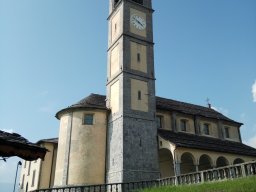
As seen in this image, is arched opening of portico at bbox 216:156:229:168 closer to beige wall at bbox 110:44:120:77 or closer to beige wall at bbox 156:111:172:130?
beige wall at bbox 156:111:172:130

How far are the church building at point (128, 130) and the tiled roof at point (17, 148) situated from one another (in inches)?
583

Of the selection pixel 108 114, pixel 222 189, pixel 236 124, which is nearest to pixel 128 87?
pixel 108 114

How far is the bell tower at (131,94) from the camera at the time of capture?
966 inches

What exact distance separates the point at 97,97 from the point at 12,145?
2141 cm

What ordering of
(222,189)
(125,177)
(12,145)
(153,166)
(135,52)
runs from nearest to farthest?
1. (12,145)
2. (222,189)
3. (125,177)
4. (153,166)
5. (135,52)

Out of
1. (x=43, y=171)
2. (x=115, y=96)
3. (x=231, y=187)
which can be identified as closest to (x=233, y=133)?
(x=115, y=96)

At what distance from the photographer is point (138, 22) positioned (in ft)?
100

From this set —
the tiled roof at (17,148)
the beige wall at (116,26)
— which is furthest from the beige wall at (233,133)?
the tiled roof at (17,148)

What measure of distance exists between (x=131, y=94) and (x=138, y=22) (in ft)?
27.6

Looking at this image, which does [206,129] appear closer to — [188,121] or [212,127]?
[212,127]

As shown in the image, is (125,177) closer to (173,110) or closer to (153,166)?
(153,166)

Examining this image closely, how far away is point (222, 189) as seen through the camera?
14.0 metres

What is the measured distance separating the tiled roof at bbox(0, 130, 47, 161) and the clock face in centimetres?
2276

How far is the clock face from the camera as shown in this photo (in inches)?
1191
